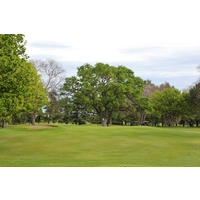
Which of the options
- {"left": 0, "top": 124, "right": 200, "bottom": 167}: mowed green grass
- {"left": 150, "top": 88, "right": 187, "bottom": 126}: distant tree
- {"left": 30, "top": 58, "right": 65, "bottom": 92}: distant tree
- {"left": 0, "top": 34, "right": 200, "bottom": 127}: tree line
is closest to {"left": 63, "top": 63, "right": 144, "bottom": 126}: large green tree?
{"left": 0, "top": 34, "right": 200, "bottom": 127}: tree line

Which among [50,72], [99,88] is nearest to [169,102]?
[99,88]

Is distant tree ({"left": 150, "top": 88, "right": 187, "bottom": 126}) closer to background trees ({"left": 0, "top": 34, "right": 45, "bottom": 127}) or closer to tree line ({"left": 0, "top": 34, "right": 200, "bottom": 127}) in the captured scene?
tree line ({"left": 0, "top": 34, "right": 200, "bottom": 127})

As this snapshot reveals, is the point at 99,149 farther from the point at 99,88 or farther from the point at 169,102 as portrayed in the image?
the point at 169,102

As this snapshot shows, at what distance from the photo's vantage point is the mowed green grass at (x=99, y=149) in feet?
30.0

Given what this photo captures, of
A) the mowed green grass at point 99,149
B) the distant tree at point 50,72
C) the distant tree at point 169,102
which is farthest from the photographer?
the distant tree at point 169,102

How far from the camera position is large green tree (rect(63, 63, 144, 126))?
939 inches

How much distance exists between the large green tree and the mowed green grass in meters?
7.90

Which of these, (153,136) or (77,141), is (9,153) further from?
(153,136)

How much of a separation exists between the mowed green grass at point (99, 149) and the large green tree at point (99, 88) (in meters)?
7.90

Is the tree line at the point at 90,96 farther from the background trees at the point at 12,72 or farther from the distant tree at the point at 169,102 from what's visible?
the background trees at the point at 12,72

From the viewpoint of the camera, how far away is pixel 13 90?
37.7 ft

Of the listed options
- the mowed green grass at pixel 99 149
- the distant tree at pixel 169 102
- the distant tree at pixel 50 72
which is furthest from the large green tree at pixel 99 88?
the mowed green grass at pixel 99 149
